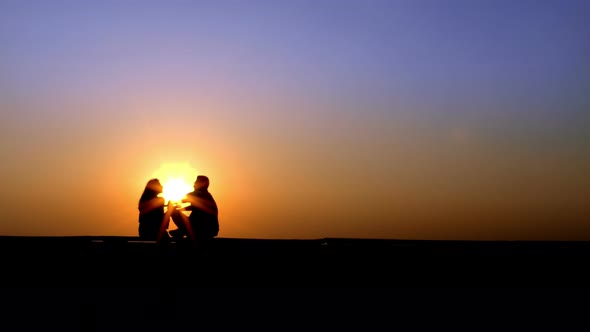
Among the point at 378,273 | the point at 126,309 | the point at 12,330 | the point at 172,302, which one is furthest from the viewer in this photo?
the point at 378,273

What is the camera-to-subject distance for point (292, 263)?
13125 millimetres

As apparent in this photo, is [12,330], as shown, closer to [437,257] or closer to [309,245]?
[309,245]

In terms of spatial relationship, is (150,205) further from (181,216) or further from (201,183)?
(201,183)

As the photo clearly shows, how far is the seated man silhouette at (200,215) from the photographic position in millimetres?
12766

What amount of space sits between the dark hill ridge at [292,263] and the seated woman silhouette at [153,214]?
279 millimetres

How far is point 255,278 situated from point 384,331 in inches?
166

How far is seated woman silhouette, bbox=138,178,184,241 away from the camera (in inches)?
500

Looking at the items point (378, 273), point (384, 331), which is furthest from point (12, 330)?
point (378, 273)

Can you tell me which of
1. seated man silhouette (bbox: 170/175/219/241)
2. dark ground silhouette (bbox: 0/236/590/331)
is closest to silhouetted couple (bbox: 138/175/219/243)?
seated man silhouette (bbox: 170/175/219/241)

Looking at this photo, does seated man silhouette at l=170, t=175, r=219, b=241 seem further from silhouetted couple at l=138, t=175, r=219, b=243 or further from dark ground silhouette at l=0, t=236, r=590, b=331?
dark ground silhouette at l=0, t=236, r=590, b=331

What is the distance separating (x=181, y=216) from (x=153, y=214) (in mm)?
470

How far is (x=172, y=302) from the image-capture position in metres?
11.4

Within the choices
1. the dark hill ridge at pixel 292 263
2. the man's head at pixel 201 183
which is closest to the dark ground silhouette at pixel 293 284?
the dark hill ridge at pixel 292 263

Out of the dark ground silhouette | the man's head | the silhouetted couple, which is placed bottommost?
the dark ground silhouette
